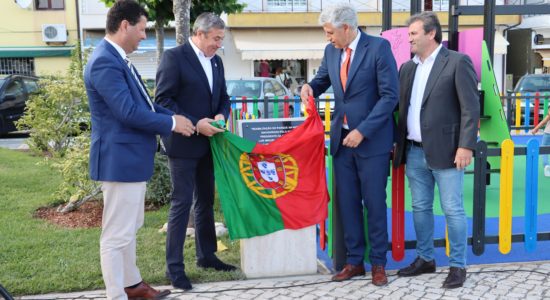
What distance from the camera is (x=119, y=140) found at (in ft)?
12.9

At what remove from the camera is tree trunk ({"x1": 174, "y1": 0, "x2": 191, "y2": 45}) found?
6277mm

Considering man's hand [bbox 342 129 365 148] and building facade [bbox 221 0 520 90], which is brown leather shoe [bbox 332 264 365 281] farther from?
building facade [bbox 221 0 520 90]

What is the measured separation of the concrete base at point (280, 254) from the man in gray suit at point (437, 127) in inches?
31.0

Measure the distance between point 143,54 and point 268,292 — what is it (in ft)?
85.1

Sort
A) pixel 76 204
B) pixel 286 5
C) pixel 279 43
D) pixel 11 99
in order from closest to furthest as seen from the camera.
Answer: pixel 76 204 → pixel 11 99 → pixel 279 43 → pixel 286 5

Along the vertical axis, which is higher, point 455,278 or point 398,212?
point 398,212

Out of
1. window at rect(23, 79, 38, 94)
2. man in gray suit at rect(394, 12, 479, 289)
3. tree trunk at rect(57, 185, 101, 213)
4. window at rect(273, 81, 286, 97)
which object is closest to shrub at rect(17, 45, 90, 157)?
tree trunk at rect(57, 185, 101, 213)

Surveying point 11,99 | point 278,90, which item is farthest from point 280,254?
point 11,99

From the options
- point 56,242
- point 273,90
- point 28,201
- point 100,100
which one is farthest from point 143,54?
point 100,100

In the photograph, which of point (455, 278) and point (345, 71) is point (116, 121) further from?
point (455, 278)

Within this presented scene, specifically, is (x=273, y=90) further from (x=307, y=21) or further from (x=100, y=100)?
(x=100, y=100)

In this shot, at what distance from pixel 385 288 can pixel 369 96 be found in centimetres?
146

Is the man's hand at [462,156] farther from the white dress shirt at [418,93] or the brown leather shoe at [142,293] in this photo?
the brown leather shoe at [142,293]

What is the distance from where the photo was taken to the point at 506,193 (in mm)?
5145
